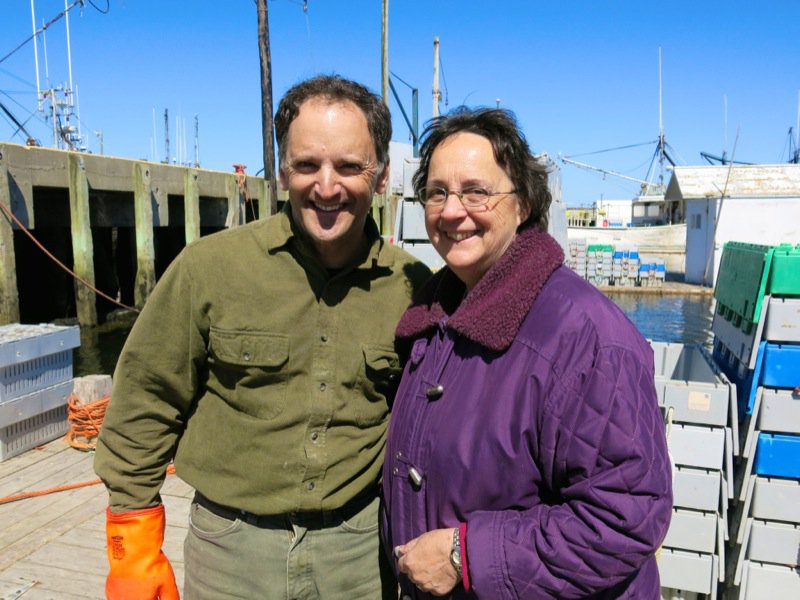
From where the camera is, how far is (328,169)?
1.95 meters

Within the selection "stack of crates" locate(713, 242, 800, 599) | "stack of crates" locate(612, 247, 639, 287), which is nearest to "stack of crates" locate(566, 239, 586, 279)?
"stack of crates" locate(612, 247, 639, 287)

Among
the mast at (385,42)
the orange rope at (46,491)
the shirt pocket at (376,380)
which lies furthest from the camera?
the mast at (385,42)

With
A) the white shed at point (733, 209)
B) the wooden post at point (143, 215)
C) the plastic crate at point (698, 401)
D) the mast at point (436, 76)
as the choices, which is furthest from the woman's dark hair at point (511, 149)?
the mast at point (436, 76)

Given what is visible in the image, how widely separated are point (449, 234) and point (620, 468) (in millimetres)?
756

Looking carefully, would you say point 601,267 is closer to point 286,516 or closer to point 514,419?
point 286,516

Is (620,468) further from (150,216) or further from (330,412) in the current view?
(150,216)

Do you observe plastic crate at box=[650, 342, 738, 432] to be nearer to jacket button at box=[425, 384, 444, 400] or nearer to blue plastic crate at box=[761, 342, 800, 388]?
blue plastic crate at box=[761, 342, 800, 388]

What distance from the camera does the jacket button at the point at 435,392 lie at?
1697 millimetres

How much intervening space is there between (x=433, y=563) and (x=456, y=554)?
8 centimetres

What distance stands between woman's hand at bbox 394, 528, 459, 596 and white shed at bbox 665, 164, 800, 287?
25.1 meters

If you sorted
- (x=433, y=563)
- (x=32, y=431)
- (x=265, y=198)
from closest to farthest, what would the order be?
(x=433, y=563) < (x=32, y=431) < (x=265, y=198)

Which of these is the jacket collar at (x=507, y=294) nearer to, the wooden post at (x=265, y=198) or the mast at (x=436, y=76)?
the wooden post at (x=265, y=198)

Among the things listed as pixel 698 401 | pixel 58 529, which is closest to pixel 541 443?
pixel 698 401

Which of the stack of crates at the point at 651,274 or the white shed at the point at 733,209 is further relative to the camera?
the stack of crates at the point at 651,274
